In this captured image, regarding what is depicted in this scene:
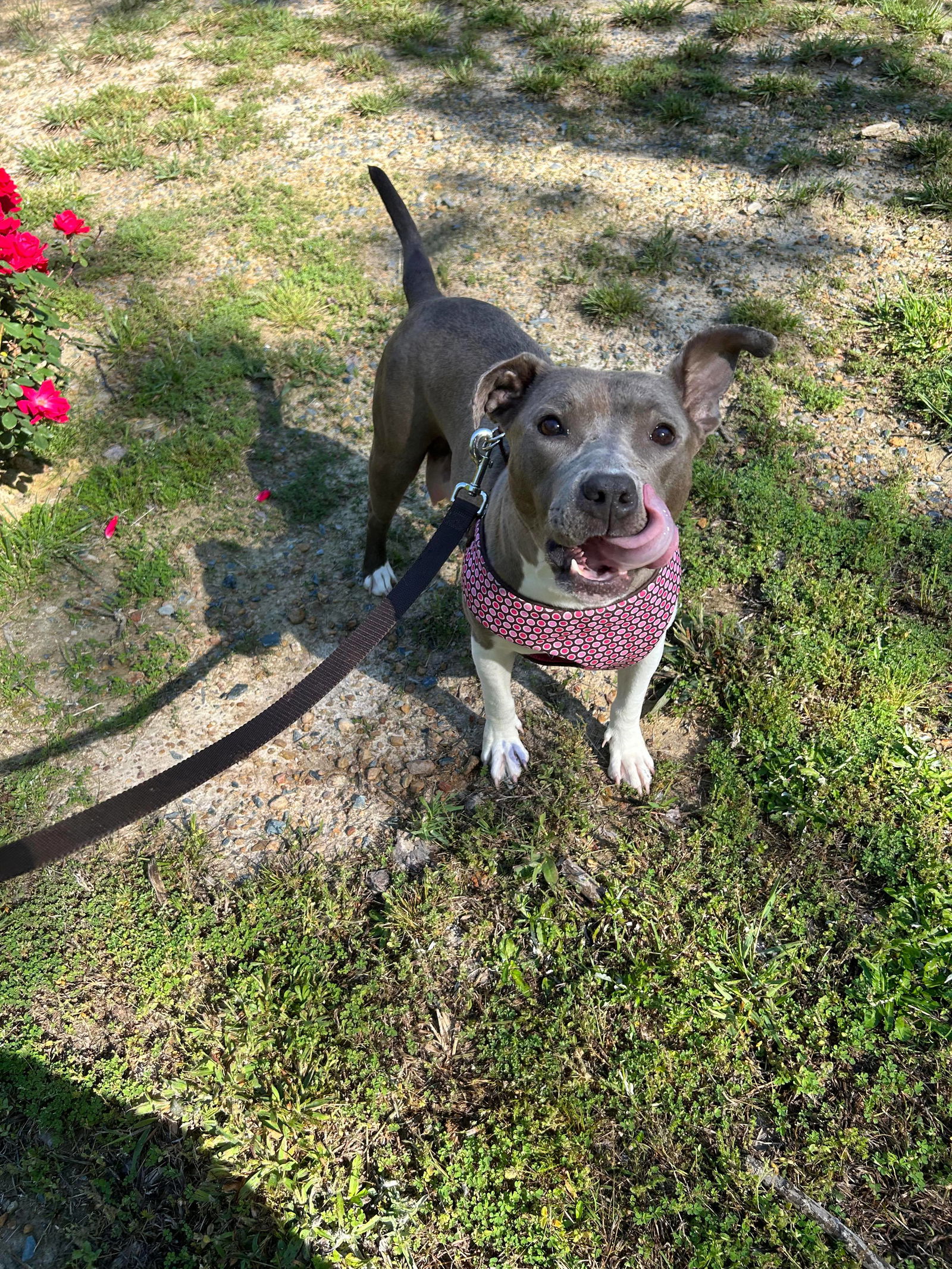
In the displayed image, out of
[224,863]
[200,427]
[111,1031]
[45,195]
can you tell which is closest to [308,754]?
[224,863]

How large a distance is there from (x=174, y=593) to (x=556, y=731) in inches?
88.1

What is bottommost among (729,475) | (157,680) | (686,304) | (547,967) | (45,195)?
(547,967)

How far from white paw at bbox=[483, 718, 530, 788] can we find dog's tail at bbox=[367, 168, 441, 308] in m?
2.20

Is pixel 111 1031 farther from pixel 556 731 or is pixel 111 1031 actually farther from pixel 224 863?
pixel 556 731

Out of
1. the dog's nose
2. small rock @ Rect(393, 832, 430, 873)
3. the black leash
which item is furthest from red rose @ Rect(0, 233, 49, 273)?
the dog's nose

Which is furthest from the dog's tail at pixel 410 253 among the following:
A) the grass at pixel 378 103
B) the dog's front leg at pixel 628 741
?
the grass at pixel 378 103

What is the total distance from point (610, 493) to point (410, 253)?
2.66 metres

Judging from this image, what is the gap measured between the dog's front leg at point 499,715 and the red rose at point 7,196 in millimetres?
3700

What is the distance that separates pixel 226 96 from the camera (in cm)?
807

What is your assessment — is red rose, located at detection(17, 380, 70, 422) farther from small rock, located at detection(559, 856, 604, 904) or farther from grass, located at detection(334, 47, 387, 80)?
grass, located at detection(334, 47, 387, 80)

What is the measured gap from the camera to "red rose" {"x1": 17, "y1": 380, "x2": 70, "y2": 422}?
4.68 metres

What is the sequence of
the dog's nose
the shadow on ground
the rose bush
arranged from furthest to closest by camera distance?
the rose bush → the shadow on ground → the dog's nose

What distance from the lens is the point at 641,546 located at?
2312mm

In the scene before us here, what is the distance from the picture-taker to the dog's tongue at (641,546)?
2.32 metres
